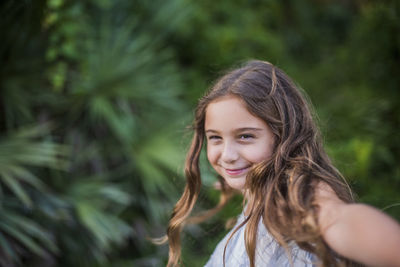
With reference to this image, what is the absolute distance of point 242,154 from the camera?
1.58m

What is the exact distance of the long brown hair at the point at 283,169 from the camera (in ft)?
4.25

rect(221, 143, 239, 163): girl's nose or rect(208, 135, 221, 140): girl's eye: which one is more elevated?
rect(208, 135, 221, 140): girl's eye

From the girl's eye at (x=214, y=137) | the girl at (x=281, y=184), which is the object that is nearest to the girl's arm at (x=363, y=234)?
the girl at (x=281, y=184)

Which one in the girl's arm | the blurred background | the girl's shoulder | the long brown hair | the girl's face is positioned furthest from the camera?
the blurred background

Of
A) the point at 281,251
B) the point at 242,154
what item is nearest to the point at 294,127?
the point at 242,154

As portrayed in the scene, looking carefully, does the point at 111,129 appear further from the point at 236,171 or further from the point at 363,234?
the point at 363,234

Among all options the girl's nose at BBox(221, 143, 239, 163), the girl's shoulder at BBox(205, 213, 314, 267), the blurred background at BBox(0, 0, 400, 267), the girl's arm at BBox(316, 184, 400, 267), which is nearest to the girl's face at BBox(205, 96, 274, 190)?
the girl's nose at BBox(221, 143, 239, 163)

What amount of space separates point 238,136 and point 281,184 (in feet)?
0.77

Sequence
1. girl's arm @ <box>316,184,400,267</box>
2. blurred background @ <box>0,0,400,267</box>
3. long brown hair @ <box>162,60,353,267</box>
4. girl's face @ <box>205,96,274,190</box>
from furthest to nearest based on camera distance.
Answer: blurred background @ <box>0,0,400,267</box>, girl's face @ <box>205,96,274,190</box>, long brown hair @ <box>162,60,353,267</box>, girl's arm @ <box>316,184,400,267</box>

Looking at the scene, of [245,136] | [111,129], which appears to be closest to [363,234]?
[245,136]

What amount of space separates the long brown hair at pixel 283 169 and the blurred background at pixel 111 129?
1.14 metres

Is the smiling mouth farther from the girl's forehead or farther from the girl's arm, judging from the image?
the girl's arm

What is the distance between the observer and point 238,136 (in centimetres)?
158

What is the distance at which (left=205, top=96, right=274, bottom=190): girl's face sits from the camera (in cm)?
157
